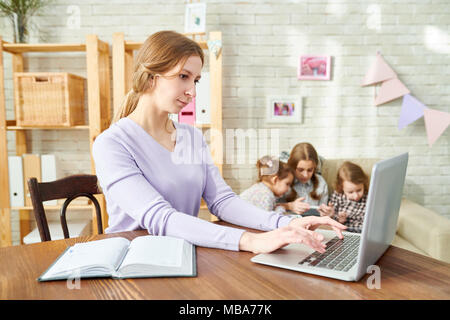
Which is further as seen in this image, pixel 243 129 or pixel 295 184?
pixel 243 129

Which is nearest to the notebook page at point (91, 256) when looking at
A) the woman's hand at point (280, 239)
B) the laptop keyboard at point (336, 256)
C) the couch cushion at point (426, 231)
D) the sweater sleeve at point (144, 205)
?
the sweater sleeve at point (144, 205)

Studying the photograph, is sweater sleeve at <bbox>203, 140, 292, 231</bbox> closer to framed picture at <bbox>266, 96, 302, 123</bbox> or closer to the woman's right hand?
the woman's right hand

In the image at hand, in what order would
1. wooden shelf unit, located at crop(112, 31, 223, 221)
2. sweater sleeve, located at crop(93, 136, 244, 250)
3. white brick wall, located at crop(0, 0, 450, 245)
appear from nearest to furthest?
sweater sleeve, located at crop(93, 136, 244, 250) → wooden shelf unit, located at crop(112, 31, 223, 221) → white brick wall, located at crop(0, 0, 450, 245)

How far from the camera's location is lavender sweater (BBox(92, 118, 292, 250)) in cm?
103

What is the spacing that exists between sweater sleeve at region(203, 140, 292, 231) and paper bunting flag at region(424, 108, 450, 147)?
7.05 ft

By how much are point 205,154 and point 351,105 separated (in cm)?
190

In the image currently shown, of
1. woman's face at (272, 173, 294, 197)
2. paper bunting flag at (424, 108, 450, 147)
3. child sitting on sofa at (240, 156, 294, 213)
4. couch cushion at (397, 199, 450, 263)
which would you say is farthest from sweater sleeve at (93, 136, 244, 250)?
paper bunting flag at (424, 108, 450, 147)

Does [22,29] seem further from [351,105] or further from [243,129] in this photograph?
[351,105]

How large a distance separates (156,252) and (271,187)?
1.70 meters

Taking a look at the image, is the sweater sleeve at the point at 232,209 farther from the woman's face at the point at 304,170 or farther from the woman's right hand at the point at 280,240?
the woman's face at the point at 304,170

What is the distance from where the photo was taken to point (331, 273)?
800 millimetres

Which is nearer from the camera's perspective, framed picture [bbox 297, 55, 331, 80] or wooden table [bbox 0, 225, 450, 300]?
wooden table [bbox 0, 225, 450, 300]
